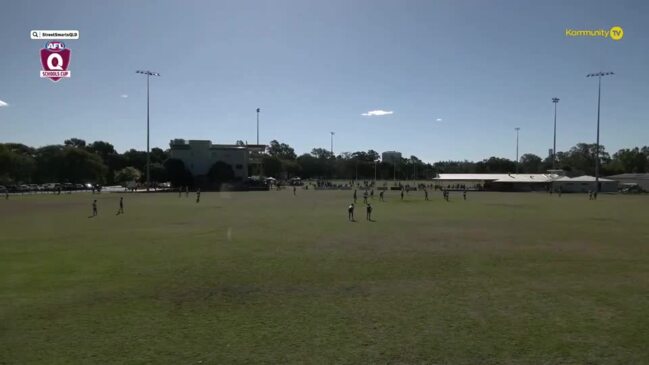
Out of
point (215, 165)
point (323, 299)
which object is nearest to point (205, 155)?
point (215, 165)

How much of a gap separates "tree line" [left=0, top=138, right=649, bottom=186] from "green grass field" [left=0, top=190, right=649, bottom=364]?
74.9 meters

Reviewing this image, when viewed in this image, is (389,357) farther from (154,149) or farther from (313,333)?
(154,149)

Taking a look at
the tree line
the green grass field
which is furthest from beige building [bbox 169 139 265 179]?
the green grass field

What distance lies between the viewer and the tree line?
3716 inches

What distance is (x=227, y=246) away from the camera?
19.6 m

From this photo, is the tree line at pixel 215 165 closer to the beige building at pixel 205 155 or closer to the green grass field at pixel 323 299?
the beige building at pixel 205 155

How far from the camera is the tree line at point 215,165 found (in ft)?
310

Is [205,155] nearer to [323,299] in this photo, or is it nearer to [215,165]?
[215,165]

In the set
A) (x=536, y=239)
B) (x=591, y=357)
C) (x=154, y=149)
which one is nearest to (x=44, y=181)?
(x=154, y=149)

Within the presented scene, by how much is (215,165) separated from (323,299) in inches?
3433

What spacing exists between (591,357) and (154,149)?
519ft

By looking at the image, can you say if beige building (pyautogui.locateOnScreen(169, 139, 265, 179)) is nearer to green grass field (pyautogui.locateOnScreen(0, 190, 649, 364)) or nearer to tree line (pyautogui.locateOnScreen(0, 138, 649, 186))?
tree line (pyautogui.locateOnScreen(0, 138, 649, 186))

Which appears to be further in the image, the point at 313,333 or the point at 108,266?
the point at 108,266

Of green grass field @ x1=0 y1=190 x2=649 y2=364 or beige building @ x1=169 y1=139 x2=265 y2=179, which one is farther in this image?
beige building @ x1=169 y1=139 x2=265 y2=179
